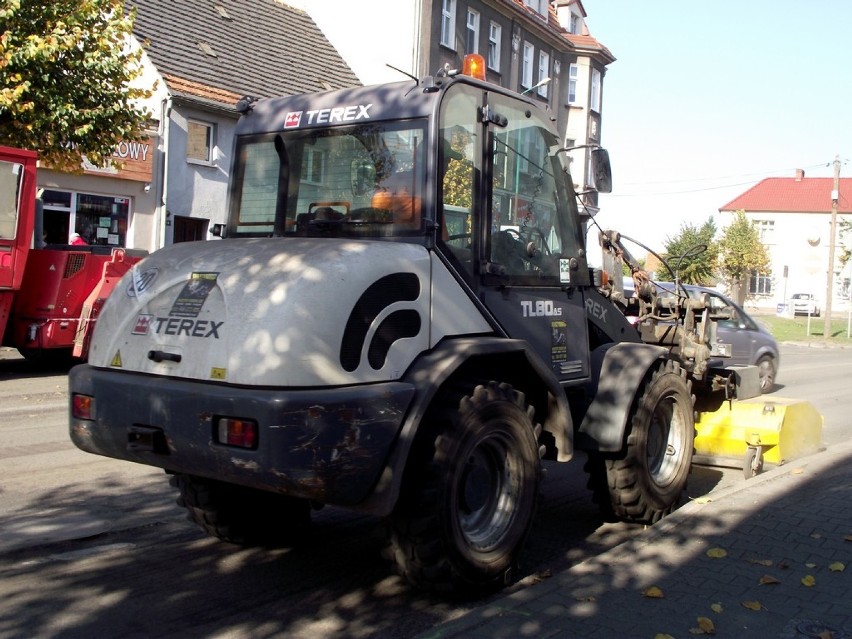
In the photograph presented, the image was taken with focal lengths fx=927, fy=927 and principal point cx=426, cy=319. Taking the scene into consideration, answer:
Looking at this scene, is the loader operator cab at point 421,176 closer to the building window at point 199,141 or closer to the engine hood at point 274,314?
the engine hood at point 274,314

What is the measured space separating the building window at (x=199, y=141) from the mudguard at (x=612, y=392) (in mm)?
18731

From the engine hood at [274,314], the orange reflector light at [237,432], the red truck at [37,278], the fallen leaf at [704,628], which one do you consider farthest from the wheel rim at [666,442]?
the red truck at [37,278]

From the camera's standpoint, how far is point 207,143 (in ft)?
77.4

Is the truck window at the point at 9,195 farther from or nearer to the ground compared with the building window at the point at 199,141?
nearer to the ground

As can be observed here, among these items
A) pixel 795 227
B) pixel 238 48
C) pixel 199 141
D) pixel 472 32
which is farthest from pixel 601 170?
pixel 795 227

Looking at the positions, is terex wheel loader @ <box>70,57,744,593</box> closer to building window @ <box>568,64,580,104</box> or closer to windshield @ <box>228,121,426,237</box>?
windshield @ <box>228,121,426,237</box>

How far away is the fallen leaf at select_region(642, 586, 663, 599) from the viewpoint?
174 inches

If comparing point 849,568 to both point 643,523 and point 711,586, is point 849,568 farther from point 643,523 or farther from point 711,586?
point 643,523

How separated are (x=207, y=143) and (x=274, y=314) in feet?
67.8

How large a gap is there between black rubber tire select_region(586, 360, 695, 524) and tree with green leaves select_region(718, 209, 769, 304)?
172 feet

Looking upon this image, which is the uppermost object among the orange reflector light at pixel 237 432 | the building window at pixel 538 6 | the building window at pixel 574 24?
the building window at pixel 574 24

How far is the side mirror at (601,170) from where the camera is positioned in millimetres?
5547

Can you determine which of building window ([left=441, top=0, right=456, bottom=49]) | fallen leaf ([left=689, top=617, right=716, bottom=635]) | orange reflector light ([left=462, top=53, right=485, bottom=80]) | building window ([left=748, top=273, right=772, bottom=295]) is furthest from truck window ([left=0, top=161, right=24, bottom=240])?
building window ([left=748, top=273, right=772, bottom=295])

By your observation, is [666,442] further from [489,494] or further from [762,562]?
[489,494]
